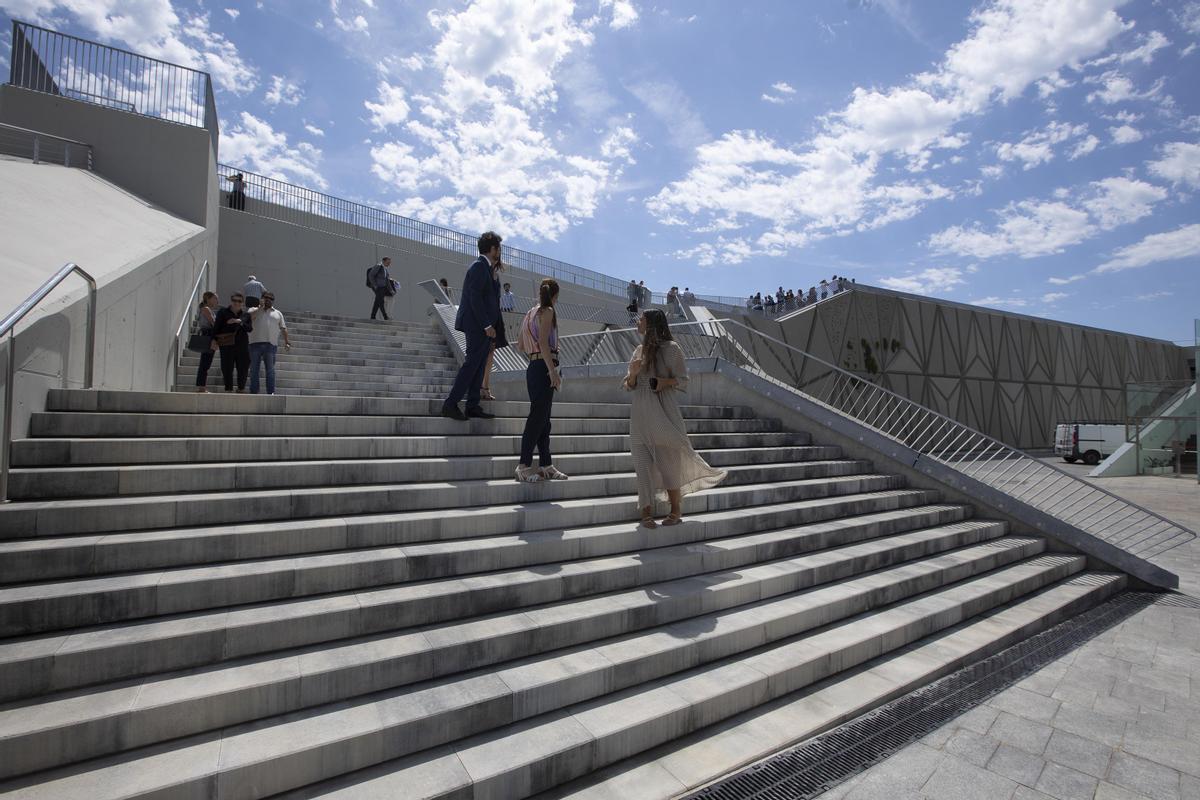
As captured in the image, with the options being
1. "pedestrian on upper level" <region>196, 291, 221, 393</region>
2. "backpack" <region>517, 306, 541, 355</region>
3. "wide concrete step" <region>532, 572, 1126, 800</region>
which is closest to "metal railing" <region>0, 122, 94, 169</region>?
"pedestrian on upper level" <region>196, 291, 221, 393</region>

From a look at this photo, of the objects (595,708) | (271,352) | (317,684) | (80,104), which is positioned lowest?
(595,708)

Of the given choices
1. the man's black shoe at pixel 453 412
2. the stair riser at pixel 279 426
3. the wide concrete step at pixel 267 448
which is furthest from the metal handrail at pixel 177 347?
the man's black shoe at pixel 453 412

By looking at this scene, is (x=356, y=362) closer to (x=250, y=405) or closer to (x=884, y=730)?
(x=250, y=405)

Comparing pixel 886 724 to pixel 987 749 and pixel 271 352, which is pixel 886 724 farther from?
pixel 271 352

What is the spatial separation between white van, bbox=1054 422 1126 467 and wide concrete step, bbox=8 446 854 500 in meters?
25.3

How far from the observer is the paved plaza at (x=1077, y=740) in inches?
113

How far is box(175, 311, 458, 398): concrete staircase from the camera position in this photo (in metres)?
8.65

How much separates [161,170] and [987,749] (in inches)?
514

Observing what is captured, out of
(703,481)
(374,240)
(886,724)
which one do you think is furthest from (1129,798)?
(374,240)

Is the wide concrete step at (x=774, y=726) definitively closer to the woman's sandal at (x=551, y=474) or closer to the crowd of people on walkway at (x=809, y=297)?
the woman's sandal at (x=551, y=474)

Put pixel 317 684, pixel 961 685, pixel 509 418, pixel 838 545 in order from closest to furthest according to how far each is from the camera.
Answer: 1. pixel 317 684
2. pixel 961 685
3. pixel 838 545
4. pixel 509 418

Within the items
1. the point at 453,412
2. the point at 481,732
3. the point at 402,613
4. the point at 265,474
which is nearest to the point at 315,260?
the point at 453,412

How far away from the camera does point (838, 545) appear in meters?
5.50

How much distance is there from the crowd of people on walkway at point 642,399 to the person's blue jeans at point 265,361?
3.47 m
